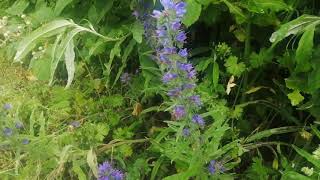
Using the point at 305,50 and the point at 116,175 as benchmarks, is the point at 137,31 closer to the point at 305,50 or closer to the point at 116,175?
the point at 116,175

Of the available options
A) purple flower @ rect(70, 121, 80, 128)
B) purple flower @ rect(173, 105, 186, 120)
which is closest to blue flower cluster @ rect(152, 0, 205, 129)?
purple flower @ rect(173, 105, 186, 120)

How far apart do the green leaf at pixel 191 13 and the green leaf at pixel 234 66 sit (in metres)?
0.34

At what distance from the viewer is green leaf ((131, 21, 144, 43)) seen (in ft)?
6.90

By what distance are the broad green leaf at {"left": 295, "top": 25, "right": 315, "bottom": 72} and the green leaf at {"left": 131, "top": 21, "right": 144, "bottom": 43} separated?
0.64m

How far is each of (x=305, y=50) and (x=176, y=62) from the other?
1.53ft

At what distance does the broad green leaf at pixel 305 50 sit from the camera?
5.65 feet

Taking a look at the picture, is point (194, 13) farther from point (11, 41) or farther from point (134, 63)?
point (11, 41)

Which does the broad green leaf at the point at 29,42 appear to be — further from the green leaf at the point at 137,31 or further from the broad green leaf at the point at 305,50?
the broad green leaf at the point at 305,50

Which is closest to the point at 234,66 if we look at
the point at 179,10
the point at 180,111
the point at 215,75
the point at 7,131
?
the point at 215,75

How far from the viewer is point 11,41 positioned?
324 centimetres

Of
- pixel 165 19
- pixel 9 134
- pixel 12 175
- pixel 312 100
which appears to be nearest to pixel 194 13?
pixel 165 19

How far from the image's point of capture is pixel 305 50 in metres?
1.75

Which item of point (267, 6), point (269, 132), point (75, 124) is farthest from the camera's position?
point (75, 124)

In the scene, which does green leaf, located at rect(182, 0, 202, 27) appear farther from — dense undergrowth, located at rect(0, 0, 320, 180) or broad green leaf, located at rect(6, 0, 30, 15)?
broad green leaf, located at rect(6, 0, 30, 15)
